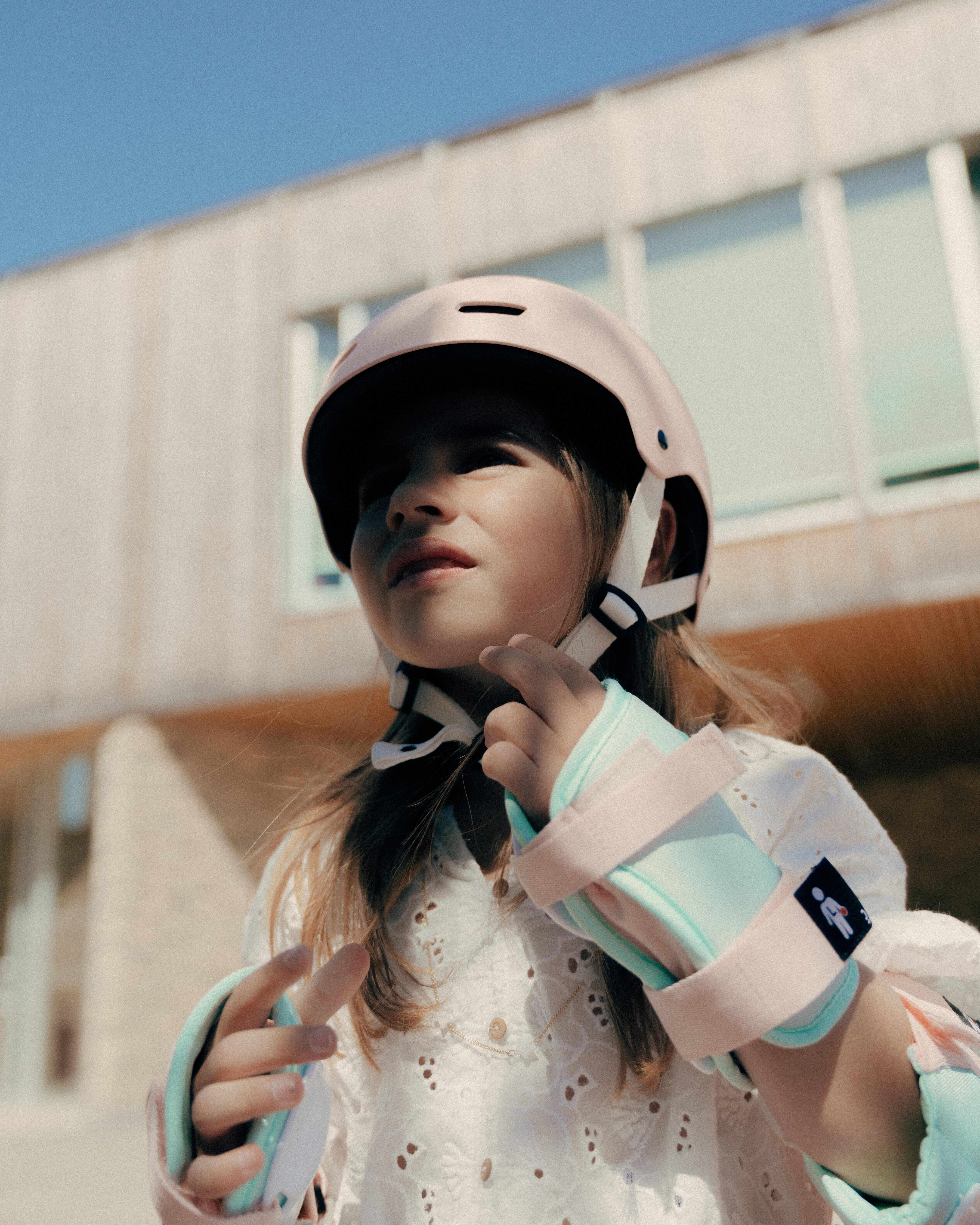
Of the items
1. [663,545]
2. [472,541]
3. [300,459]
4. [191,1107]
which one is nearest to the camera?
[191,1107]

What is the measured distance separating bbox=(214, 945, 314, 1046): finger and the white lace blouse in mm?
311

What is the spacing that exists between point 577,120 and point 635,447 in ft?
19.3

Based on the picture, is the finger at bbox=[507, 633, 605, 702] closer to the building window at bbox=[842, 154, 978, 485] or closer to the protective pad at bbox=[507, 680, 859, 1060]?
the protective pad at bbox=[507, 680, 859, 1060]

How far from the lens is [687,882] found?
2.49 ft

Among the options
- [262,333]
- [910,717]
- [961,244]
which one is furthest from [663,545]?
[262,333]

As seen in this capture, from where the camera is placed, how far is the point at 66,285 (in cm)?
793

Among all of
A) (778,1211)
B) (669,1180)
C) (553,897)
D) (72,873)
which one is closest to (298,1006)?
(553,897)

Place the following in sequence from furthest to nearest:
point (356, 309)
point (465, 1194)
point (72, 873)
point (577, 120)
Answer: point (72, 873)
point (356, 309)
point (577, 120)
point (465, 1194)

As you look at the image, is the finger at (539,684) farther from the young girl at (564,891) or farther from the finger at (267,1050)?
the finger at (267,1050)

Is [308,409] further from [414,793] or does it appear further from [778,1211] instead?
[778,1211]

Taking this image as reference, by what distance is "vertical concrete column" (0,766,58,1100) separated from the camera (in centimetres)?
715

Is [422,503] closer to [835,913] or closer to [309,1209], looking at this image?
[835,913]

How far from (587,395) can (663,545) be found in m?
0.30

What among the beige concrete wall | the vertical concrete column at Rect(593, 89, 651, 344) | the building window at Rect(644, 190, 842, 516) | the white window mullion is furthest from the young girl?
the vertical concrete column at Rect(593, 89, 651, 344)
